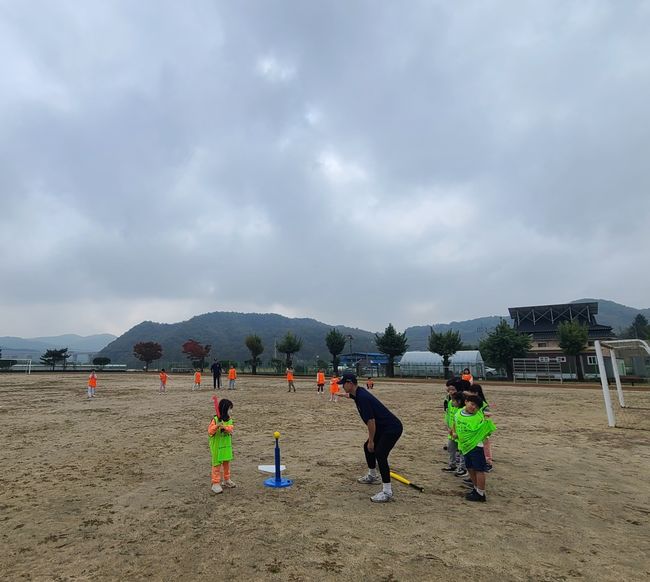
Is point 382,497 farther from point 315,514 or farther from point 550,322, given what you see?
point 550,322

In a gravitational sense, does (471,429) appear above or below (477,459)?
above

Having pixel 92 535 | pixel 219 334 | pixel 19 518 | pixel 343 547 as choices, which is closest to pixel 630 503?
pixel 343 547

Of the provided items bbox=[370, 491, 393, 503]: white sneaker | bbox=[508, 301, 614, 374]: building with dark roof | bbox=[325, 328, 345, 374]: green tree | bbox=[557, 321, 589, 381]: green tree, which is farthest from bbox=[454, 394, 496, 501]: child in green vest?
bbox=[508, 301, 614, 374]: building with dark roof

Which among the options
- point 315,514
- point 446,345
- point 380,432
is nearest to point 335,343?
point 446,345

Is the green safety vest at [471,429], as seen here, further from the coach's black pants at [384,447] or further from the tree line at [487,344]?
the tree line at [487,344]

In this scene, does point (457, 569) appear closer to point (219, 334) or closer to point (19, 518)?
point (19, 518)

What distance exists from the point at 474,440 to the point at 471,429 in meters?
0.15

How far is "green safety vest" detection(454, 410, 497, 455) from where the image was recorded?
564cm

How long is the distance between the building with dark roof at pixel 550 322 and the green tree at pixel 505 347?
1413 centimetres

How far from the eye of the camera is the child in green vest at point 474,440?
18.5 feet

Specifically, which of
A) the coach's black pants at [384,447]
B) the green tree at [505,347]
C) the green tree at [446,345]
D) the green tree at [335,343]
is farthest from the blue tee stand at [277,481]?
the green tree at [335,343]

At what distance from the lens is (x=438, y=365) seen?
47688 millimetres

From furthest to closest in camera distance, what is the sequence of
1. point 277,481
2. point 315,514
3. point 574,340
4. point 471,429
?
point 574,340, point 277,481, point 471,429, point 315,514

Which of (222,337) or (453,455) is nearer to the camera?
(453,455)
